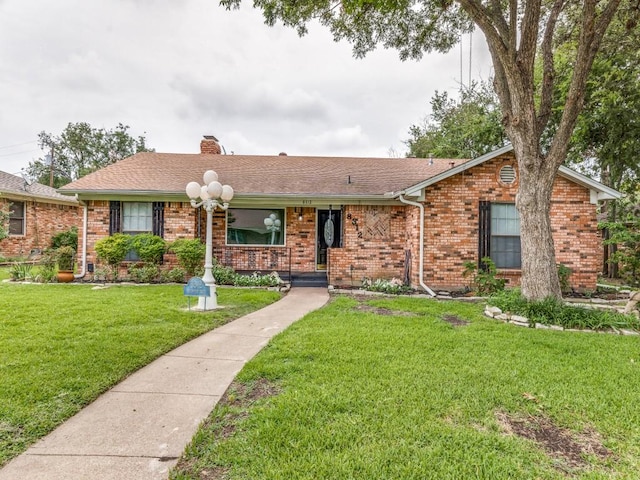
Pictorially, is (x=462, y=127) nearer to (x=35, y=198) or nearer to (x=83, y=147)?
(x=35, y=198)

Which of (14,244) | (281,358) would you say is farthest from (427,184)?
(14,244)

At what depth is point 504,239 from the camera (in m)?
8.69

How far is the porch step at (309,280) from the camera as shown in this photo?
967cm

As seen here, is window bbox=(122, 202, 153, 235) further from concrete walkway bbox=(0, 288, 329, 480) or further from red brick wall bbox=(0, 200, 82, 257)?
concrete walkway bbox=(0, 288, 329, 480)

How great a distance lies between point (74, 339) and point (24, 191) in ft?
47.0

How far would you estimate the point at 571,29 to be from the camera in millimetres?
9414

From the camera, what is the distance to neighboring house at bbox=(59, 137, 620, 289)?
27.7 ft

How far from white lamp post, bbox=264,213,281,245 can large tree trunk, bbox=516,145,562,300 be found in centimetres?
697

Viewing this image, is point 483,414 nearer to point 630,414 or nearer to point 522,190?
point 630,414

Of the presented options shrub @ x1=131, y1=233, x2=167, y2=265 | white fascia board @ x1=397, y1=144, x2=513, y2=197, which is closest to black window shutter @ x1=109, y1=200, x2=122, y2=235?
shrub @ x1=131, y1=233, x2=167, y2=265

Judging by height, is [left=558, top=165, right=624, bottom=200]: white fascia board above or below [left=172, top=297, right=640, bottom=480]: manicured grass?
above

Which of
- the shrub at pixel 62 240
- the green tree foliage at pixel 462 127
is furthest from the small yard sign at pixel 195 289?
the green tree foliage at pixel 462 127

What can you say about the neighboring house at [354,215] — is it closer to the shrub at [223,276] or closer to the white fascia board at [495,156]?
the white fascia board at [495,156]

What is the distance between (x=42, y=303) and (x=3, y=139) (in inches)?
1484
